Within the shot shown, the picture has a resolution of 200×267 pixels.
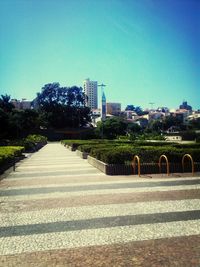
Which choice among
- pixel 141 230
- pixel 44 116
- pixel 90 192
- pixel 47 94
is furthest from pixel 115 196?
pixel 47 94

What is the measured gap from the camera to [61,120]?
333 ft

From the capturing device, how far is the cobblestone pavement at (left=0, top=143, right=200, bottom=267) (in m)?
5.33

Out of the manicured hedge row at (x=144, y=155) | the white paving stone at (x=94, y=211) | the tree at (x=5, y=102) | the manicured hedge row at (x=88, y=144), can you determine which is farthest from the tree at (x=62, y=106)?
the white paving stone at (x=94, y=211)

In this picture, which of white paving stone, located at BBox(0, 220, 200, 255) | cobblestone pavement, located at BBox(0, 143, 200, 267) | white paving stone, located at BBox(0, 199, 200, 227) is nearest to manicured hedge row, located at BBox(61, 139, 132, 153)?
cobblestone pavement, located at BBox(0, 143, 200, 267)

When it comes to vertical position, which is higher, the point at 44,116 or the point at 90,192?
the point at 44,116

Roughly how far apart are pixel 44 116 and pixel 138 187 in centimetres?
8939

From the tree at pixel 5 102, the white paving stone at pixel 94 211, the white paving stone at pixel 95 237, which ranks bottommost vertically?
the white paving stone at pixel 95 237

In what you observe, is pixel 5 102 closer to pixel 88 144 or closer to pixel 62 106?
pixel 88 144

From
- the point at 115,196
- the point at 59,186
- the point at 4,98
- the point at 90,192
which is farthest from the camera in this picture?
the point at 4,98

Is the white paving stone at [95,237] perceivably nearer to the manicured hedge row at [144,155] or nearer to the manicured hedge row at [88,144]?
the manicured hedge row at [144,155]

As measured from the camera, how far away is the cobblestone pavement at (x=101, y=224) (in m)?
5.33

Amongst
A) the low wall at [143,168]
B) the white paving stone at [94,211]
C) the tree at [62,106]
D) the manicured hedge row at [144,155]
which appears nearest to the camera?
the white paving stone at [94,211]

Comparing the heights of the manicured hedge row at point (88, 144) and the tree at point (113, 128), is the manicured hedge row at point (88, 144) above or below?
below

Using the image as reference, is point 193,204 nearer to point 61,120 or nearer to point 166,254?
point 166,254
